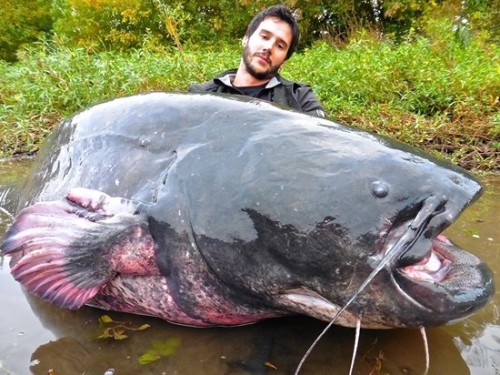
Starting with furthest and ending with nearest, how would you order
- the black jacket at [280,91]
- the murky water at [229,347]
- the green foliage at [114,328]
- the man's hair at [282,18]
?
the man's hair at [282,18] < the black jacket at [280,91] < the green foliage at [114,328] < the murky water at [229,347]

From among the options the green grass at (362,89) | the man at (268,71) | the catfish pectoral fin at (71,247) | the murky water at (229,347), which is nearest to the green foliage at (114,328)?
the murky water at (229,347)

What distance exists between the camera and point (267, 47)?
3.54 meters

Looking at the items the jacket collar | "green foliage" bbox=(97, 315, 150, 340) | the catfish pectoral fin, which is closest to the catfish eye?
the catfish pectoral fin

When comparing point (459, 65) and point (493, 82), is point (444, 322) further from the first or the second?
point (459, 65)

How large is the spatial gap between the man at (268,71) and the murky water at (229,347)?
1.94 m

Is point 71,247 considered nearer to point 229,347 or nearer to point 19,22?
point 229,347

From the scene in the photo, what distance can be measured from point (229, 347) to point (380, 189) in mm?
734

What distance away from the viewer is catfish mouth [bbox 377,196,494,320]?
127cm

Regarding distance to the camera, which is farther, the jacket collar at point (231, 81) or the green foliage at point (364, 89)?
the green foliage at point (364, 89)

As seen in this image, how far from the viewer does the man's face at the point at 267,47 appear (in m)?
3.53

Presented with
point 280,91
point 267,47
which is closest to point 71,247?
point 280,91

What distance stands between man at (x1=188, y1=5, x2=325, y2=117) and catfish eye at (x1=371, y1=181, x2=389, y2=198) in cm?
209

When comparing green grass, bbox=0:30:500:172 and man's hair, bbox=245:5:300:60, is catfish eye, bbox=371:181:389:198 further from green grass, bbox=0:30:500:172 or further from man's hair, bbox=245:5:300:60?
green grass, bbox=0:30:500:172

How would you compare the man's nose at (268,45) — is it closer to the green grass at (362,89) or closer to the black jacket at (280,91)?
the black jacket at (280,91)
